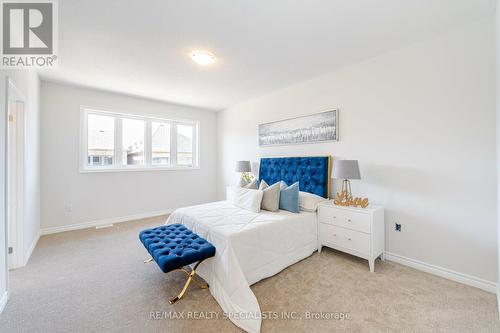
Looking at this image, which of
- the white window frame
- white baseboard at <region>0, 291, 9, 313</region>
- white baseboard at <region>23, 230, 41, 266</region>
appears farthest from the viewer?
the white window frame

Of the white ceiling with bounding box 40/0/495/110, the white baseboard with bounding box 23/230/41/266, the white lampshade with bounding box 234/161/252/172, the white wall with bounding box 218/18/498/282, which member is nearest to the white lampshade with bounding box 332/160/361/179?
the white wall with bounding box 218/18/498/282

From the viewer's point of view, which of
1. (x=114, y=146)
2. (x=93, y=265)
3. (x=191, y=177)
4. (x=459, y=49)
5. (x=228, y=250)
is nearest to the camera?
(x=228, y=250)

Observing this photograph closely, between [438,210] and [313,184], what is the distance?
4.56 feet

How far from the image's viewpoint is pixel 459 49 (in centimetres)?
208

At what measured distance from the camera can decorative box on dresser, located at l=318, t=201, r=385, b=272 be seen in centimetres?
230

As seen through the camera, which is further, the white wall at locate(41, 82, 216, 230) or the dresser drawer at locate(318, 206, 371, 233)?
the white wall at locate(41, 82, 216, 230)

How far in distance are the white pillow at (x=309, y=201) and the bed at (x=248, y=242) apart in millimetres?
93

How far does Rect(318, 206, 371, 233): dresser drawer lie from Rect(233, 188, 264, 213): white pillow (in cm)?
82

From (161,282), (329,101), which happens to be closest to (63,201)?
(161,282)

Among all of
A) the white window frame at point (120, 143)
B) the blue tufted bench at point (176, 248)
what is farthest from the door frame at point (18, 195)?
the blue tufted bench at point (176, 248)

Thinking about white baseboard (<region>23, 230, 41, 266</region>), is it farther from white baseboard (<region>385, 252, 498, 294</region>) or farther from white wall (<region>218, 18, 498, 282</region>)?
white baseboard (<region>385, 252, 498, 294</region>)

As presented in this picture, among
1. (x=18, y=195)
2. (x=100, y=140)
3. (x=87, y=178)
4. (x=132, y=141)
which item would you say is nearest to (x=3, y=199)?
(x=18, y=195)

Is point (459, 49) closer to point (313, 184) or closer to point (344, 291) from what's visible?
point (313, 184)

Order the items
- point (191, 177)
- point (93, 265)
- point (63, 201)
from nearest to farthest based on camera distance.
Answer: point (93, 265), point (63, 201), point (191, 177)
